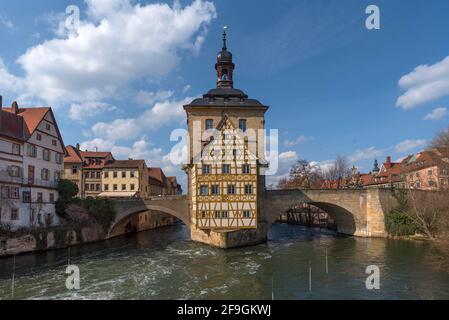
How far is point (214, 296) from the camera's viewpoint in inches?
595

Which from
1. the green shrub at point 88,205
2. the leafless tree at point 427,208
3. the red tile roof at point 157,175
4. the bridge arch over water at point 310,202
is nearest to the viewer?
the leafless tree at point 427,208

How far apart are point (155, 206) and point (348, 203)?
843 inches

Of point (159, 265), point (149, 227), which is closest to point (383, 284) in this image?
point (159, 265)

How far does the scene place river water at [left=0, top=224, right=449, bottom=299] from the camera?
15.7 meters

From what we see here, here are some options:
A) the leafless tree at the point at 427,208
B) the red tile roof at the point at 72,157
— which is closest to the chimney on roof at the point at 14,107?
the red tile roof at the point at 72,157

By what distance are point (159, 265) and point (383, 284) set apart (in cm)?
1362

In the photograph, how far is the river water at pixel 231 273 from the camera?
51.4 feet

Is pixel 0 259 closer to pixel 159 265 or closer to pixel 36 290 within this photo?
pixel 36 290

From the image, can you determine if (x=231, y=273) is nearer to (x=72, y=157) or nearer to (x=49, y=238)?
(x=49, y=238)

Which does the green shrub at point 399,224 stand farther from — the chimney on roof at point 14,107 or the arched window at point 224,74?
the chimney on roof at point 14,107

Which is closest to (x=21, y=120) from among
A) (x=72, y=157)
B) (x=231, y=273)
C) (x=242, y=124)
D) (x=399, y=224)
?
(x=242, y=124)

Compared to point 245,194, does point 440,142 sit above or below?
above

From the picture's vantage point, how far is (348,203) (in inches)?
1448

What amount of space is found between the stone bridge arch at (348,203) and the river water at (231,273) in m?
6.13
